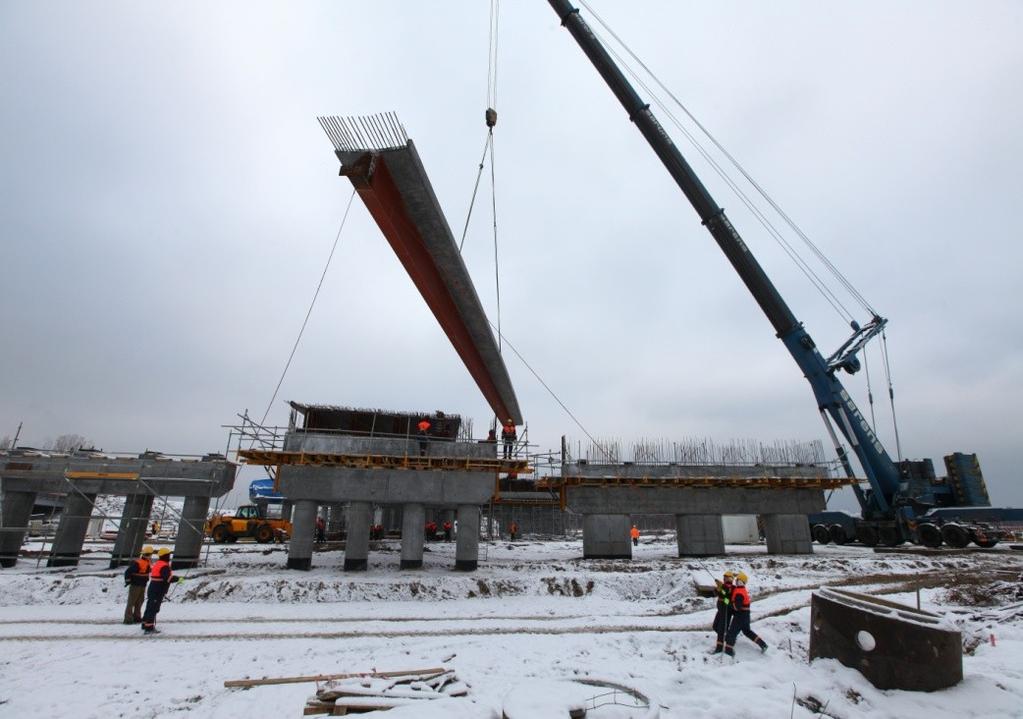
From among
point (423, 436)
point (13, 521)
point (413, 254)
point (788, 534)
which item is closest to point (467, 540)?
point (423, 436)

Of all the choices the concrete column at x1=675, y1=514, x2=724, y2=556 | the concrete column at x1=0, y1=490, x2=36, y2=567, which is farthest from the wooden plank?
the concrete column at x1=0, y1=490, x2=36, y2=567

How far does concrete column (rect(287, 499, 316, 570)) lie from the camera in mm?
16750

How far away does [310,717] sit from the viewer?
5852 millimetres

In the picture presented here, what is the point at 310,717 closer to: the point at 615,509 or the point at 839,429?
the point at 615,509

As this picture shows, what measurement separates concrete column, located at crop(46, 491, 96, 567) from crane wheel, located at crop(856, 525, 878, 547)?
113ft

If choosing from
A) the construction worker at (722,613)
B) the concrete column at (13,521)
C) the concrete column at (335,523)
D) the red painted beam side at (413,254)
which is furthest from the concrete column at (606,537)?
the concrete column at (13,521)

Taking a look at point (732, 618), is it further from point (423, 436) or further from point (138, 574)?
point (423, 436)

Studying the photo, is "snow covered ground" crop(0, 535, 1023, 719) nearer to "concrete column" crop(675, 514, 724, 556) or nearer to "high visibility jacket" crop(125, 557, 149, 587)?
"high visibility jacket" crop(125, 557, 149, 587)

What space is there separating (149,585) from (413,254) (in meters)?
9.57

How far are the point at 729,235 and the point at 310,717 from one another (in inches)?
934

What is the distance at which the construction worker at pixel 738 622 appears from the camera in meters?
8.28

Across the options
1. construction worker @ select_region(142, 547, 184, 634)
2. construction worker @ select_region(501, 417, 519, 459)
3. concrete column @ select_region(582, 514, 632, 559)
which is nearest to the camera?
construction worker @ select_region(142, 547, 184, 634)

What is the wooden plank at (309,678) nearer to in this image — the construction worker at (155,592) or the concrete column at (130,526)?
the construction worker at (155,592)

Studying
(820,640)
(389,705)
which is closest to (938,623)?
(820,640)
